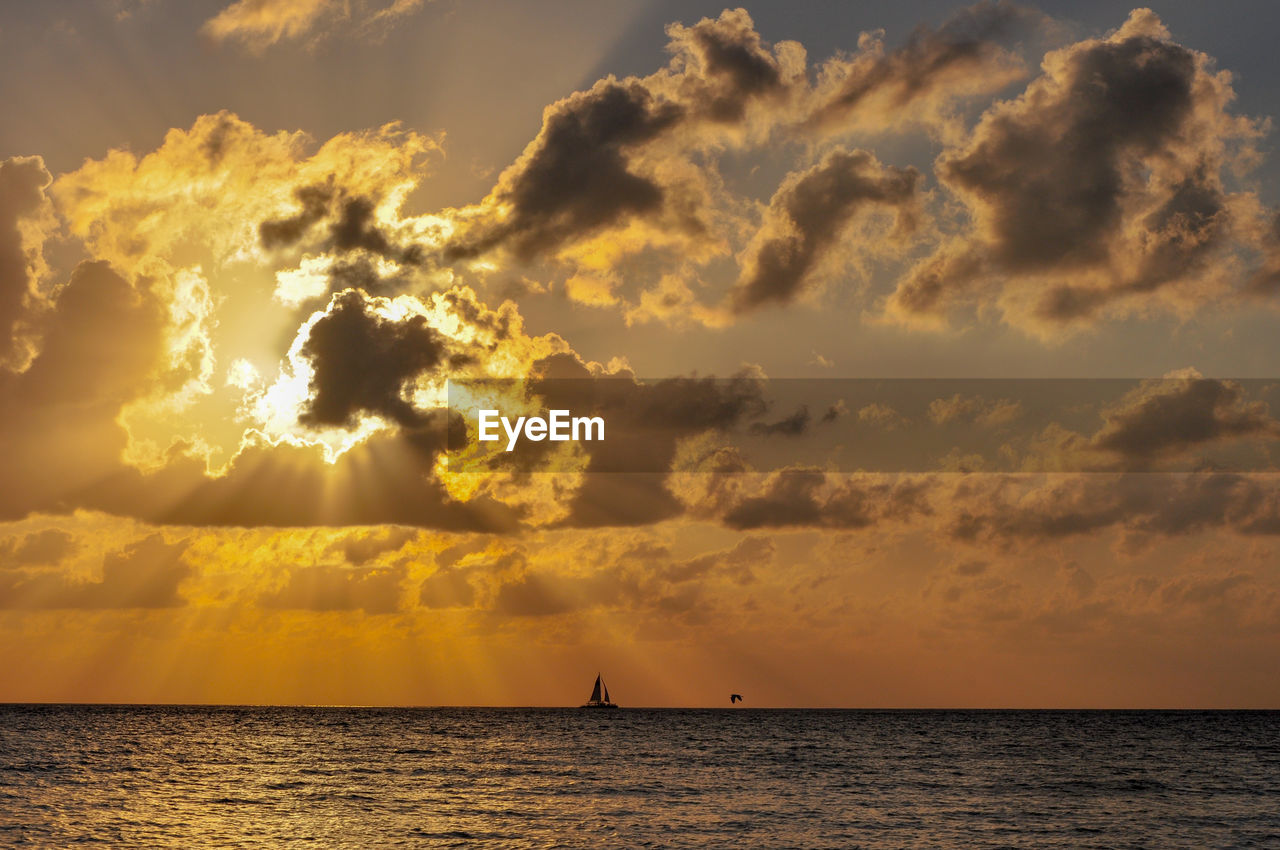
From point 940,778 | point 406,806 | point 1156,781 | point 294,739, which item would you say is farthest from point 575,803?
point 294,739

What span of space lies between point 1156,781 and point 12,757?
414 ft

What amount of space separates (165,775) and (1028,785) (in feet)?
270

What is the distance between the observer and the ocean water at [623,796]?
67.6 metres

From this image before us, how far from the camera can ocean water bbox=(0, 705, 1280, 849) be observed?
67.6m

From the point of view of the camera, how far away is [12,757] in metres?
130

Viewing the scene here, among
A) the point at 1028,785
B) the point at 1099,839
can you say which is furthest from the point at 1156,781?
the point at 1099,839

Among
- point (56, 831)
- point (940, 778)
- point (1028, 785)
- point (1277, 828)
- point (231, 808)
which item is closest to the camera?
point (56, 831)

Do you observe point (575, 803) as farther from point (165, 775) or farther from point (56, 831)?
point (165, 775)

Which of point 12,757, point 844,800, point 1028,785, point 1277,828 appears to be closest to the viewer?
point 1277,828

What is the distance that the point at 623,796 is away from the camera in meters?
88.1

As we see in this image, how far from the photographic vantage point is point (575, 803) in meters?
82.9

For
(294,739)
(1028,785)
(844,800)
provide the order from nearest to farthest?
(844,800) → (1028,785) → (294,739)

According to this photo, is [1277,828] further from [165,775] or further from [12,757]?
[12,757]

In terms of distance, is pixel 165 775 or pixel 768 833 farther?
pixel 165 775
